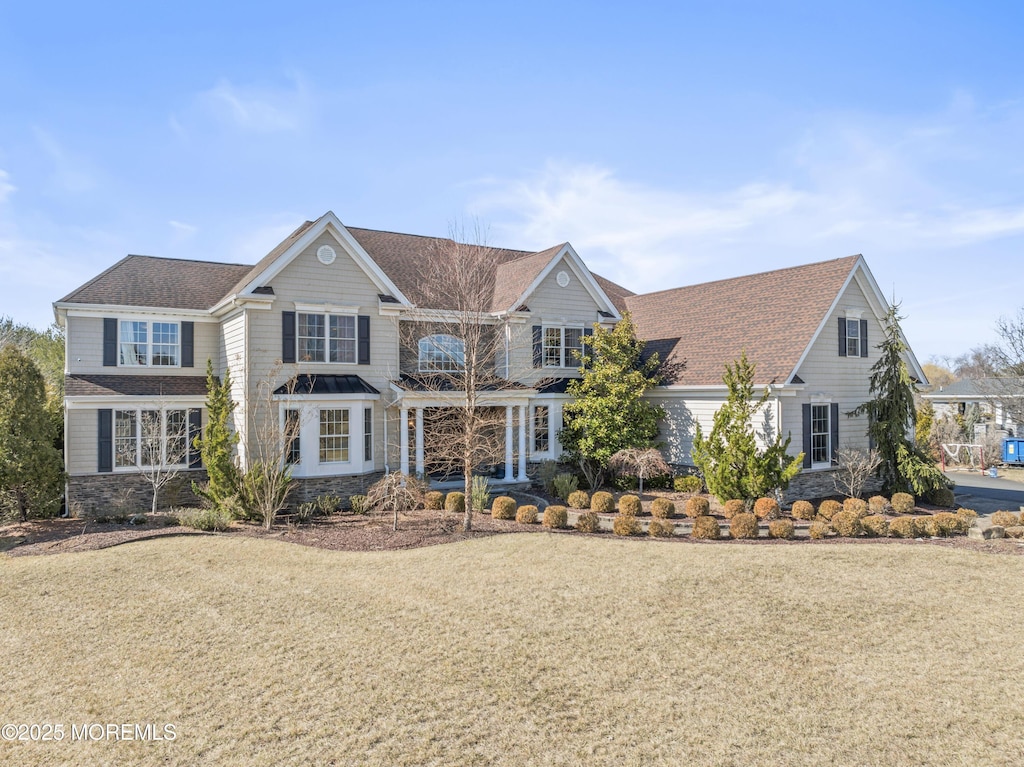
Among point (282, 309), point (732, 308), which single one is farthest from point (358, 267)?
point (732, 308)

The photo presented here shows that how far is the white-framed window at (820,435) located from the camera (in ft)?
70.0

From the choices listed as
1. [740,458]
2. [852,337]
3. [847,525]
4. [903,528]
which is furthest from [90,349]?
[852,337]

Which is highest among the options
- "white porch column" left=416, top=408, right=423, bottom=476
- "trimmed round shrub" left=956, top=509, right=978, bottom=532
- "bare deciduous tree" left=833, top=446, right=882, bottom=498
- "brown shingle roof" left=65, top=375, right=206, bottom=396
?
"brown shingle roof" left=65, top=375, right=206, bottom=396

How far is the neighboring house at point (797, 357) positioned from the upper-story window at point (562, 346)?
3.52m

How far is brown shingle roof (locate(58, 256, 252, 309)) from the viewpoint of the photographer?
835 inches

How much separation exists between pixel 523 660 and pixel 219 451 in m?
13.8

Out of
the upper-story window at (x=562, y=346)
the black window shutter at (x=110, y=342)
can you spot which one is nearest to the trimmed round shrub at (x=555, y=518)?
the upper-story window at (x=562, y=346)

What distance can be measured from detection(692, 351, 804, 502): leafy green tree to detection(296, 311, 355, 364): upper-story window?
1211 cm

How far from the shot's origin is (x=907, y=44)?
47.5ft

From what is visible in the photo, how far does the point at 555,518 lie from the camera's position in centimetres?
1681

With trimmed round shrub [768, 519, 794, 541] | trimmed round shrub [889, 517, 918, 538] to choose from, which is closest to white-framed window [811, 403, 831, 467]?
trimmed round shrub [889, 517, 918, 538]

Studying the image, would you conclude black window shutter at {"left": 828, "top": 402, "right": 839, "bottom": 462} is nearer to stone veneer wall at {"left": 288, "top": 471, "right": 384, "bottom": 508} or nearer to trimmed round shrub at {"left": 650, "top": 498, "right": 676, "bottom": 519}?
trimmed round shrub at {"left": 650, "top": 498, "right": 676, "bottom": 519}

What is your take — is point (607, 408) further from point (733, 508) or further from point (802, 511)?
point (802, 511)

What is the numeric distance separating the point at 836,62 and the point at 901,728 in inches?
557
